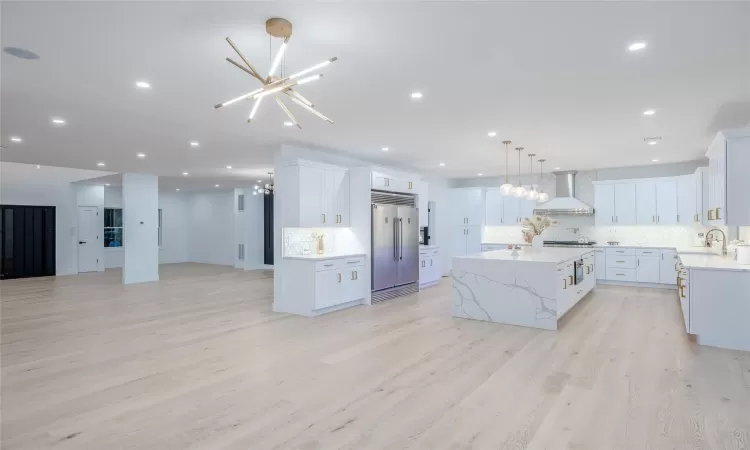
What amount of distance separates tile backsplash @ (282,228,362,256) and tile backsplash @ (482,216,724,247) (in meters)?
5.16

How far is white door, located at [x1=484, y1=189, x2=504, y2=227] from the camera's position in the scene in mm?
10773

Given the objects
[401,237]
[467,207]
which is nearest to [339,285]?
[401,237]

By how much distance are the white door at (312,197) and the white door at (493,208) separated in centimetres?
542

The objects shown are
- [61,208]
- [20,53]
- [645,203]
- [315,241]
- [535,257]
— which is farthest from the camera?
[61,208]

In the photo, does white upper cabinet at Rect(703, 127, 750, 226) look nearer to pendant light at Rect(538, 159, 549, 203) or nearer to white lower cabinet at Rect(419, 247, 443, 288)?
pendant light at Rect(538, 159, 549, 203)

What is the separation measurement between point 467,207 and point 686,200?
185 inches

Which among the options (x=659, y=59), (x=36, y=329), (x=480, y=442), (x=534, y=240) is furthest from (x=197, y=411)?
(x=534, y=240)

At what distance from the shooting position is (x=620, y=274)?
896 cm

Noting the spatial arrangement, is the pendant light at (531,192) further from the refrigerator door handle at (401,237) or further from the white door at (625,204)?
the refrigerator door handle at (401,237)

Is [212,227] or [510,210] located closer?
[510,210]

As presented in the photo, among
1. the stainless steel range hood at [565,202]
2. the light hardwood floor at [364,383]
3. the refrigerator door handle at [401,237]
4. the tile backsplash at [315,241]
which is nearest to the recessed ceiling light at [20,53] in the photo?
the light hardwood floor at [364,383]

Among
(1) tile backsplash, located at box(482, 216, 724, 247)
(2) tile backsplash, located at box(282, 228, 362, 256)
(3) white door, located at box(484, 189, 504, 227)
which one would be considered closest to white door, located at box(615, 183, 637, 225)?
(1) tile backsplash, located at box(482, 216, 724, 247)

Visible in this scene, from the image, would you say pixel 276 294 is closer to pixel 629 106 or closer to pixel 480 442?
pixel 480 442

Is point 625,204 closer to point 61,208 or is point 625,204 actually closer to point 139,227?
point 139,227
